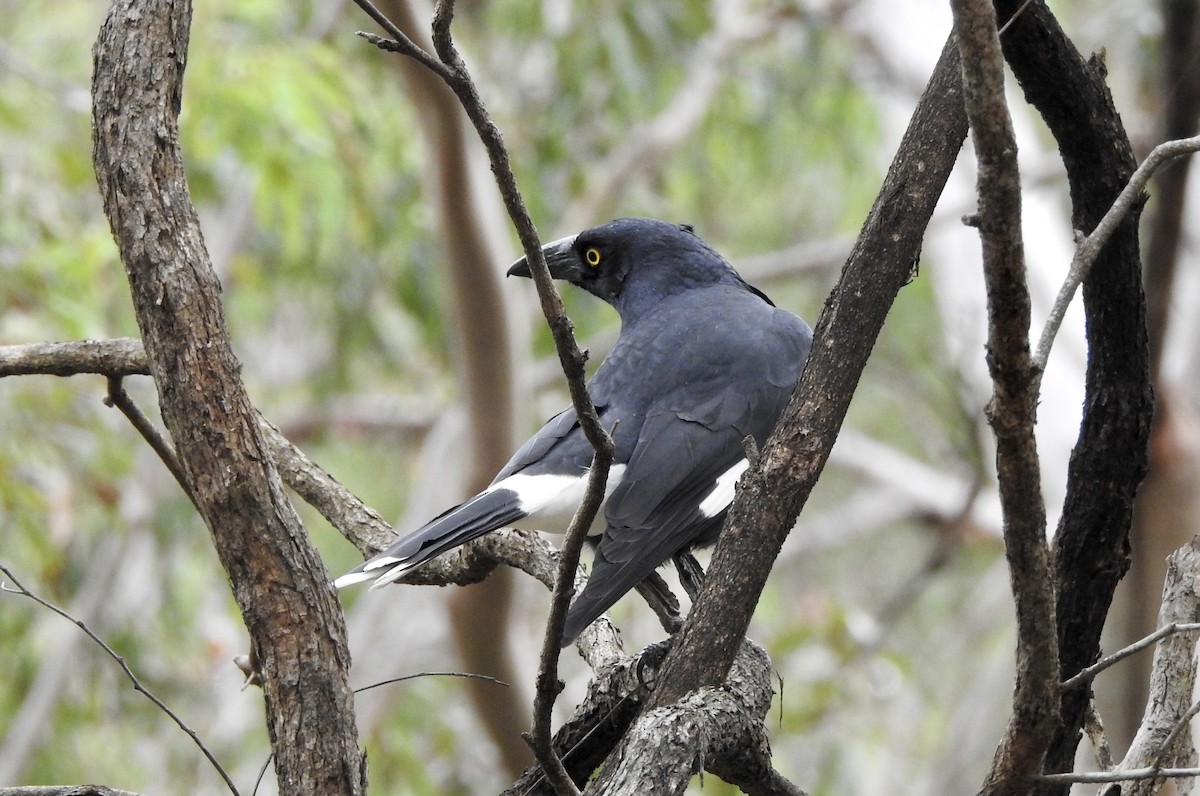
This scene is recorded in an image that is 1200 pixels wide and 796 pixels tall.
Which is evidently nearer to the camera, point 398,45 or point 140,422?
point 398,45

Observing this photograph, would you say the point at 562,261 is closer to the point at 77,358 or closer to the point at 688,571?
the point at 688,571

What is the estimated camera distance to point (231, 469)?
176 cm

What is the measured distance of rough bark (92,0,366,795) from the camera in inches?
69.2

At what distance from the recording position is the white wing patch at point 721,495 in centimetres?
275

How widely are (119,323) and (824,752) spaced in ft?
18.6

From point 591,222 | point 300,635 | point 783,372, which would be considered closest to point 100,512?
point 591,222

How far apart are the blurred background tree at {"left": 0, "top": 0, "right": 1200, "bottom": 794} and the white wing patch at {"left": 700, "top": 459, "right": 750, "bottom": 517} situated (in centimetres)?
148

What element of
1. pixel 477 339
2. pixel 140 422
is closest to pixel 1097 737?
pixel 140 422

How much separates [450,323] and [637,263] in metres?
2.57

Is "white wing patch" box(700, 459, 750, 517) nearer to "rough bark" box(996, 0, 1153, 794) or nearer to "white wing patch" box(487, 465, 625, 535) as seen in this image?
"white wing patch" box(487, 465, 625, 535)

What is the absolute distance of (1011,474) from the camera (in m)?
1.48

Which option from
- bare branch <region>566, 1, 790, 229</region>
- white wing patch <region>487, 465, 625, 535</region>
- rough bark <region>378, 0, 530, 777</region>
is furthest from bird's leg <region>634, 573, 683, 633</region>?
bare branch <region>566, 1, 790, 229</region>

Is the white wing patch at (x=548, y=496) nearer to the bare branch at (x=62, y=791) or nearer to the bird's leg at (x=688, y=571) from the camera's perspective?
the bird's leg at (x=688, y=571)

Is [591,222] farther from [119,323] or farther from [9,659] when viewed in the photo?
[9,659]
